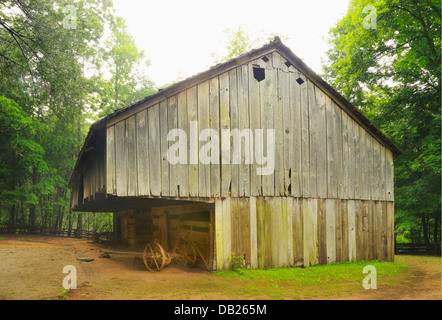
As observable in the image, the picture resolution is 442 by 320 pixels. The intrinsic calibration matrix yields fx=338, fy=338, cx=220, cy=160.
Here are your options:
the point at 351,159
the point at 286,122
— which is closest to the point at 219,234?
the point at 286,122

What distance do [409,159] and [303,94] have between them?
10442 millimetres

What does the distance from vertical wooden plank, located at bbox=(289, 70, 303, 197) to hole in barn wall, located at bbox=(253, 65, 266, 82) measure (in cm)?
116

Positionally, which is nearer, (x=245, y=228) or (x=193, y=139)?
(x=193, y=139)

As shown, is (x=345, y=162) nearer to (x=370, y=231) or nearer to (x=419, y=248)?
(x=370, y=231)

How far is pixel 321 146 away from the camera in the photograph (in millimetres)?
13078

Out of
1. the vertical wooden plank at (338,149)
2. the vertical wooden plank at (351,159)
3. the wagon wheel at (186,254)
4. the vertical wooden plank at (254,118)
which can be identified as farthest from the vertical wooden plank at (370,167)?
the wagon wheel at (186,254)

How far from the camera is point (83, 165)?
1519cm

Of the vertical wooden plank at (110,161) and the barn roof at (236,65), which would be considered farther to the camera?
the barn roof at (236,65)

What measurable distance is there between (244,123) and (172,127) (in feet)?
8.54

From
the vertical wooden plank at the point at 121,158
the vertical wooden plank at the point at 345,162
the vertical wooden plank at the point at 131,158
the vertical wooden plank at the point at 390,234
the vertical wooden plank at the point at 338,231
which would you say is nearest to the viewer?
the vertical wooden plank at the point at 121,158

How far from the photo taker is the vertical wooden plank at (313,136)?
12.8m

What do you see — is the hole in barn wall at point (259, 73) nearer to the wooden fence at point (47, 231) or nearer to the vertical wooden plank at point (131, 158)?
the vertical wooden plank at point (131, 158)

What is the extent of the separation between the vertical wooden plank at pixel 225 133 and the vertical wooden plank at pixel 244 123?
0.46 metres

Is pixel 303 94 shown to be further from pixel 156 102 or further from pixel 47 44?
pixel 47 44
